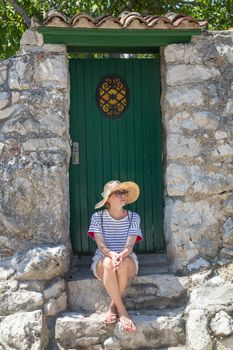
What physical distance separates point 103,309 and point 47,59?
2252mm

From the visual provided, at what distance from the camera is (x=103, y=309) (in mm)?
4387

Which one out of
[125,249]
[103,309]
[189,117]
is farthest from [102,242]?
[189,117]

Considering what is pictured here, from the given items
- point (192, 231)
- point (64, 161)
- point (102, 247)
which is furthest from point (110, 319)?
point (64, 161)

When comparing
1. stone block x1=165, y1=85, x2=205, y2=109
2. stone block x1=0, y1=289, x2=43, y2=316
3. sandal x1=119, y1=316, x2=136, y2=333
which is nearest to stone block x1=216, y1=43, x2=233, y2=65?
stone block x1=165, y1=85, x2=205, y2=109

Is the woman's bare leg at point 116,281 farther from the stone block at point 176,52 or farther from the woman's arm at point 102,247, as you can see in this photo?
the stone block at point 176,52

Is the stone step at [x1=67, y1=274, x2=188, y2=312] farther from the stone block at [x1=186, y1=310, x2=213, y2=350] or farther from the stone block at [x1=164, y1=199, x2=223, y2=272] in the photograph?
the stone block at [x1=186, y1=310, x2=213, y2=350]

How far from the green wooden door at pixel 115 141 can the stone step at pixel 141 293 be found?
28.1 inches

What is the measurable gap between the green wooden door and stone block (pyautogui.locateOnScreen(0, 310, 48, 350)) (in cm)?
114

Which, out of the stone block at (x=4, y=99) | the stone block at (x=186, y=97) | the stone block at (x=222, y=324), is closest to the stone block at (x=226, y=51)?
the stone block at (x=186, y=97)

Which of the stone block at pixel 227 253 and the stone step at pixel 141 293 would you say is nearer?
the stone step at pixel 141 293

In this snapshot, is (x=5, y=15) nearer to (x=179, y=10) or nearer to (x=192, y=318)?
(x=179, y=10)

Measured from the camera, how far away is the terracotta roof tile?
4289 millimetres

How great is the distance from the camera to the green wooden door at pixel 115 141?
505 cm

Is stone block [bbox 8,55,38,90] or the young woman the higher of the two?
stone block [bbox 8,55,38,90]
